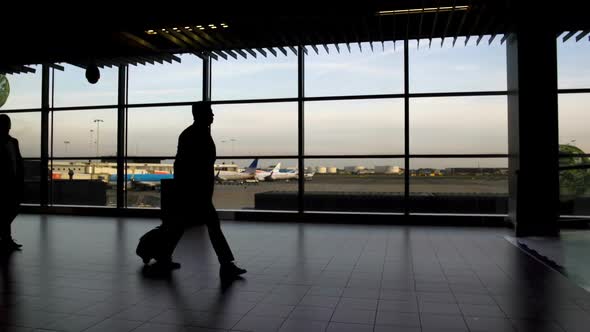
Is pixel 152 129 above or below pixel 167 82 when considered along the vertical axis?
below

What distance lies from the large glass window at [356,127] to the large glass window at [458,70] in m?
0.68

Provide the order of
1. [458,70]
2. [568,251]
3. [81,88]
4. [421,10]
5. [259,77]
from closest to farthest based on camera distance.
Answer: [568,251] → [421,10] → [458,70] → [259,77] → [81,88]

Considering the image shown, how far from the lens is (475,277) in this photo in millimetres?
3955

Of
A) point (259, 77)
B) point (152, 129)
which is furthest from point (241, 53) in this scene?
point (152, 129)

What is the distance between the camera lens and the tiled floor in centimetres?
271

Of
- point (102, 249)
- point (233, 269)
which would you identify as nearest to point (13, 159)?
point (102, 249)

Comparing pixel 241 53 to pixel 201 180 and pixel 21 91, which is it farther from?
pixel 21 91

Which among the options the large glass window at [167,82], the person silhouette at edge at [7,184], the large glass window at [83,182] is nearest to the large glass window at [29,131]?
the large glass window at [83,182]

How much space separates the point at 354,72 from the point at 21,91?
8307 mm

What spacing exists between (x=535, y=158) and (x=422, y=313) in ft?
16.8

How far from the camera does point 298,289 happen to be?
3521mm

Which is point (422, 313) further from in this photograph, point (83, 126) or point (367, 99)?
point (83, 126)

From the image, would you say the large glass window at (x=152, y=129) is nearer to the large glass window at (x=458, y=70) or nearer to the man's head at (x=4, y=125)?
the man's head at (x=4, y=125)

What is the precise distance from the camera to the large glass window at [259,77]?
8797 mm
